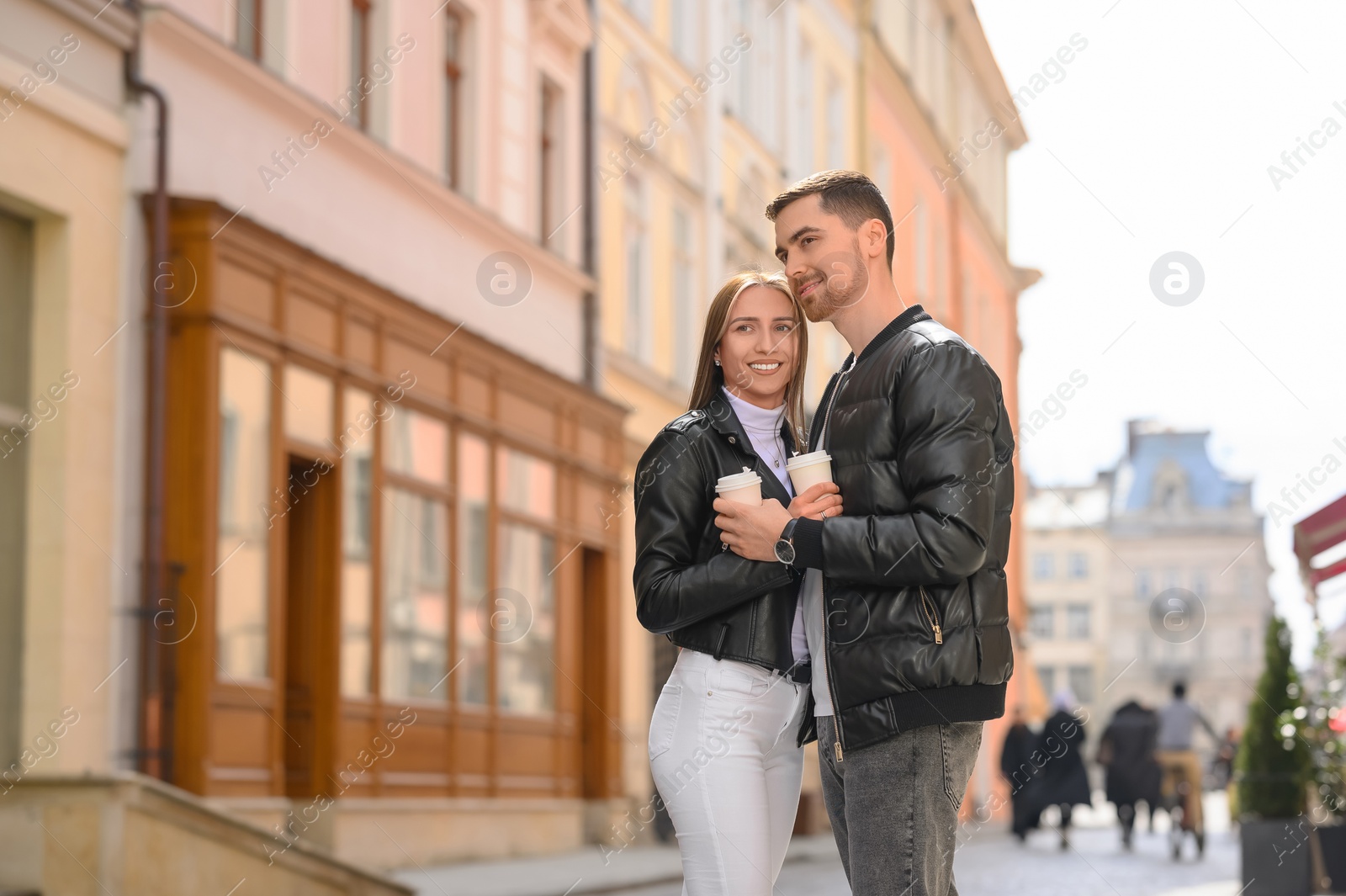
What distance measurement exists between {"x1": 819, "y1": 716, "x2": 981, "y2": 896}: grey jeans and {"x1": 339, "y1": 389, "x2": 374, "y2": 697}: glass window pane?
10656mm

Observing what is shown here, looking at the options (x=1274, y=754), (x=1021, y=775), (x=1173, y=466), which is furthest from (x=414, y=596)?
(x=1173, y=466)

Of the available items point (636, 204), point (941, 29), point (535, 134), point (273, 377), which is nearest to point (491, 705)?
point (273, 377)

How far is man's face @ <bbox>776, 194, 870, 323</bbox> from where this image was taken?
388cm

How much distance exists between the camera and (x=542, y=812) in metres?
17.4

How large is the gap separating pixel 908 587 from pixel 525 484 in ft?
46.4

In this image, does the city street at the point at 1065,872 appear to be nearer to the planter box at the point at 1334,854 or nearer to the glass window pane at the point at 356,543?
the planter box at the point at 1334,854

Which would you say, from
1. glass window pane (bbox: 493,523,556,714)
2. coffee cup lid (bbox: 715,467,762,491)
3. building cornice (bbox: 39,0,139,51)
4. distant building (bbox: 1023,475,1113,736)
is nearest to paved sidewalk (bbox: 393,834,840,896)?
glass window pane (bbox: 493,523,556,714)

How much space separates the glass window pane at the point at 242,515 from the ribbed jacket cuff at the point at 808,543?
8915mm

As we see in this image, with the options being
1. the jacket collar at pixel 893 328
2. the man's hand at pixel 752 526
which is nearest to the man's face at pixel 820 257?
the jacket collar at pixel 893 328

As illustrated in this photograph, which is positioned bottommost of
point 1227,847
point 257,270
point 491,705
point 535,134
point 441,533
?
point 1227,847

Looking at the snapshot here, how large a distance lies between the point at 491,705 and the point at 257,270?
5501 mm

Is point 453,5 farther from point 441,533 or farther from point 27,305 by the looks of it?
point 27,305

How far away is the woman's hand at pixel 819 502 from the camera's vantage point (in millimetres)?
3711

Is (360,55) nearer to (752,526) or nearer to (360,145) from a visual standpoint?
(360,145)
